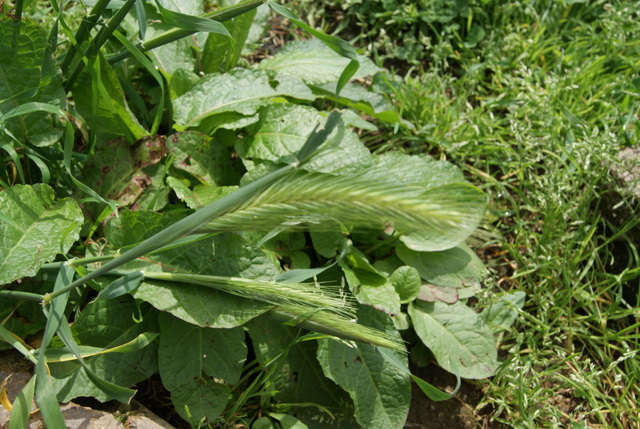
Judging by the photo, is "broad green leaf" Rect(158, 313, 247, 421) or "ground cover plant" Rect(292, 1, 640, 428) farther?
"ground cover plant" Rect(292, 1, 640, 428)

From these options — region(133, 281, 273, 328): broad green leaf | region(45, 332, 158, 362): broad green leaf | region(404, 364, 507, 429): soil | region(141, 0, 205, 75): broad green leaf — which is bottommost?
region(404, 364, 507, 429): soil

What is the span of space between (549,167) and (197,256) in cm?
161

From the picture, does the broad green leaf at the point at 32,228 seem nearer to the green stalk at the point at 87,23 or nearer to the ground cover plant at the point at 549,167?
the green stalk at the point at 87,23

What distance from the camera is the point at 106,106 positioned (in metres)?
2.27

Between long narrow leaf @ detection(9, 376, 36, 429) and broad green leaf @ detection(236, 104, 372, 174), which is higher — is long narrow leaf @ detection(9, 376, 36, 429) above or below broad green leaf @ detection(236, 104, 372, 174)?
below

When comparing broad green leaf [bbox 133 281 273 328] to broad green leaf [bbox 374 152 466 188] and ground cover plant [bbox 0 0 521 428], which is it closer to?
ground cover plant [bbox 0 0 521 428]

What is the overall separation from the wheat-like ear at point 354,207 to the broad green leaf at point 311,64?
1412 millimetres

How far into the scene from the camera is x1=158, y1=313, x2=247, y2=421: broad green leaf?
6.69 ft

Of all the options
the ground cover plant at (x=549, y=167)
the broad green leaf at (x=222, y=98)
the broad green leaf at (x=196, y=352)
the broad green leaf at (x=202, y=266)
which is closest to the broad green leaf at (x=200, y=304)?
the broad green leaf at (x=202, y=266)

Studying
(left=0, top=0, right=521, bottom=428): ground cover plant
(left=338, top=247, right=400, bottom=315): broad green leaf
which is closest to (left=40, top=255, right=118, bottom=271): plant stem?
(left=0, top=0, right=521, bottom=428): ground cover plant

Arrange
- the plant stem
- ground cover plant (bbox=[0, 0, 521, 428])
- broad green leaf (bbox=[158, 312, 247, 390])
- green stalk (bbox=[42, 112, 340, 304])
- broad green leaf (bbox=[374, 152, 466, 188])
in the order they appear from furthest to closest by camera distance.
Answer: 1. broad green leaf (bbox=[374, 152, 466, 188])
2. broad green leaf (bbox=[158, 312, 247, 390])
3. ground cover plant (bbox=[0, 0, 521, 428])
4. the plant stem
5. green stalk (bbox=[42, 112, 340, 304])

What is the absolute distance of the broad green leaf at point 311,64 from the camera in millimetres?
2758

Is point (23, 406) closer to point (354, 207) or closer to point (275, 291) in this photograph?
point (275, 291)

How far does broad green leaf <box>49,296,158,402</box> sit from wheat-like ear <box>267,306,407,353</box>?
1.58 feet
